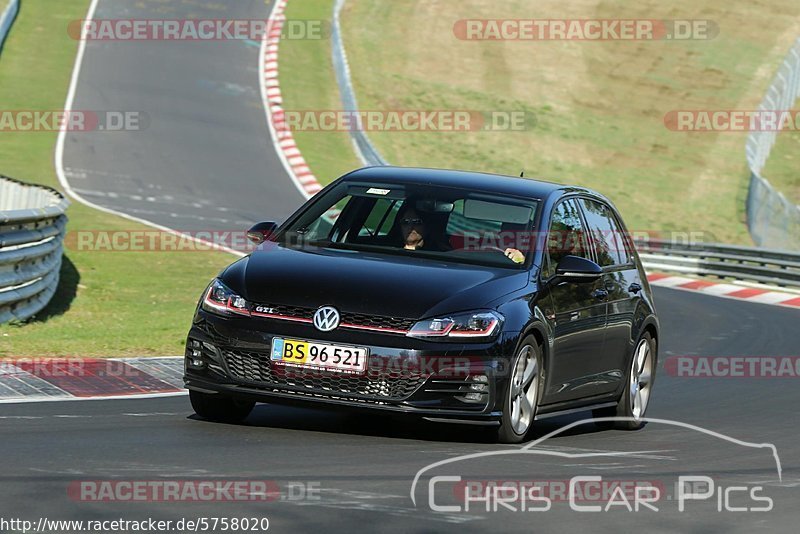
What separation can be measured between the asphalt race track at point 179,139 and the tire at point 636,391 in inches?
668

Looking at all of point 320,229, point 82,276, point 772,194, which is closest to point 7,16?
point 772,194

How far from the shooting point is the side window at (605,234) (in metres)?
10.7

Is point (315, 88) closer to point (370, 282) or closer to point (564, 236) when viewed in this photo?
point (564, 236)

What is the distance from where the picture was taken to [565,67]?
48.2 m

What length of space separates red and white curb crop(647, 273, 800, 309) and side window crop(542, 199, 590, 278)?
1543 cm

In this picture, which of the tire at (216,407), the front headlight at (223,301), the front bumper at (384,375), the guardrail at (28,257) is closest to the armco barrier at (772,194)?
the guardrail at (28,257)

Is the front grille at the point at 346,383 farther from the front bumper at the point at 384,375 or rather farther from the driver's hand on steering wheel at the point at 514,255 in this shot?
the driver's hand on steering wheel at the point at 514,255

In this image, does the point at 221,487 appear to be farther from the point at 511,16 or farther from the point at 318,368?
the point at 511,16

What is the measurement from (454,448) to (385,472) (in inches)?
44.3

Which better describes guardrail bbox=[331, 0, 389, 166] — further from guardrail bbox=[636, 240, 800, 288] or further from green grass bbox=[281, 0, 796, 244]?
guardrail bbox=[636, 240, 800, 288]

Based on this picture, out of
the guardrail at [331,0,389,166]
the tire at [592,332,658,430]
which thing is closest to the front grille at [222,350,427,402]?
the tire at [592,332,658,430]

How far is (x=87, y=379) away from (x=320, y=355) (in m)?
3.00

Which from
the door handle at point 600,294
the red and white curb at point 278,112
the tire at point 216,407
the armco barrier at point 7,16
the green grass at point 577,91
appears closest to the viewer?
the tire at point 216,407

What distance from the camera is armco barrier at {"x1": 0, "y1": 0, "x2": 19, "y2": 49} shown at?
137 ft
